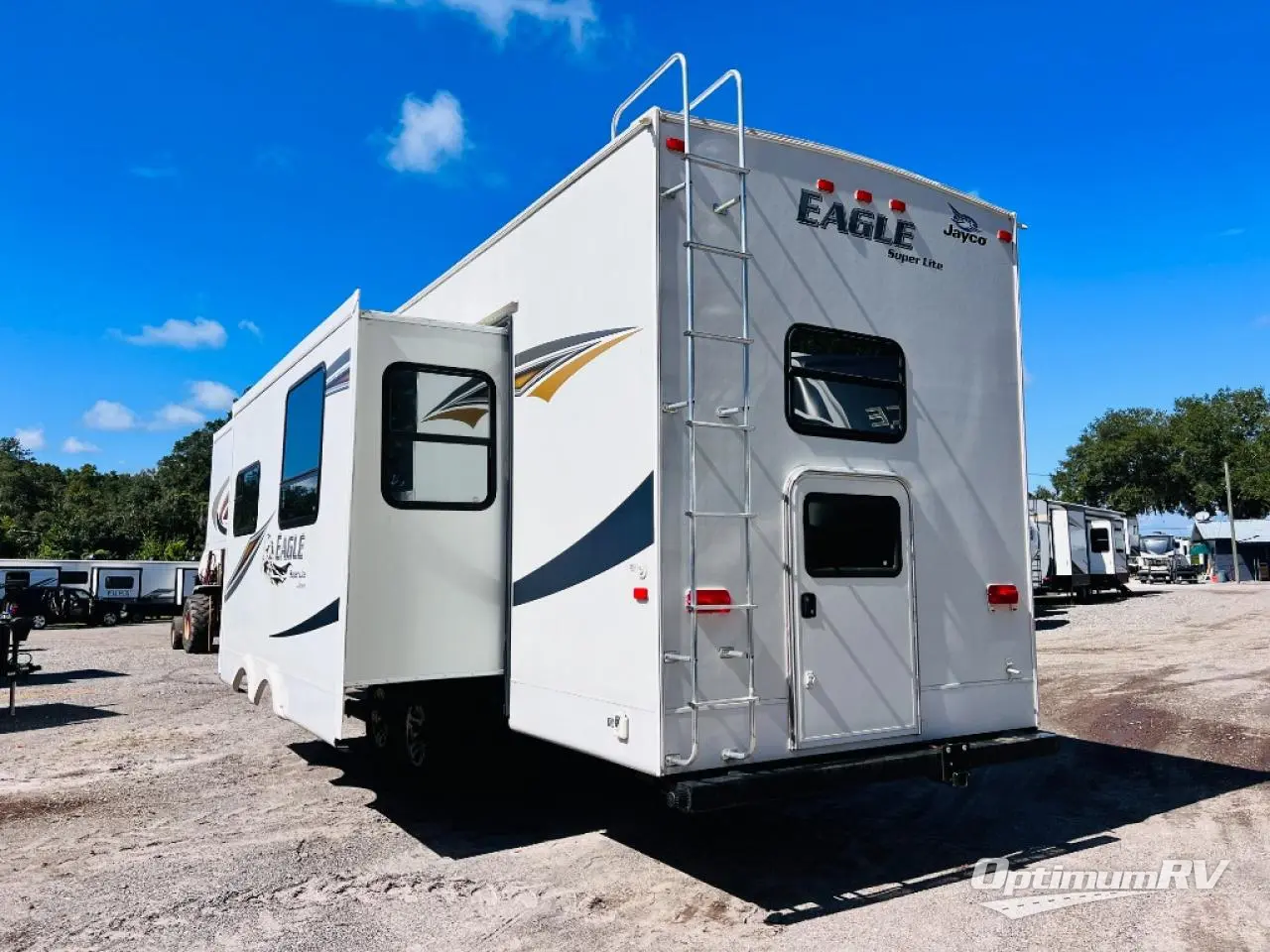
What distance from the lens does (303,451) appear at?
666cm

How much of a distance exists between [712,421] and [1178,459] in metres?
80.4

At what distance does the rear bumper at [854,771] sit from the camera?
430 centimetres

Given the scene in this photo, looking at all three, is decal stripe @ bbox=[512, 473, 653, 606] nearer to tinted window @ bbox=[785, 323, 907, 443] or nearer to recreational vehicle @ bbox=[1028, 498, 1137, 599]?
tinted window @ bbox=[785, 323, 907, 443]

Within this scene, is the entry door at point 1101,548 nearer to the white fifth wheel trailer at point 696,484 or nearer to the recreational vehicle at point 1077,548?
the recreational vehicle at point 1077,548

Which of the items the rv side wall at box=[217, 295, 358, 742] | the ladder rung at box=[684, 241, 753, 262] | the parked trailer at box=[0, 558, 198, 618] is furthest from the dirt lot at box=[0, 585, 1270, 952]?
the parked trailer at box=[0, 558, 198, 618]

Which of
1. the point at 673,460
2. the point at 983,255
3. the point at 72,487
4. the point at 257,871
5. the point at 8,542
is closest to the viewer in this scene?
the point at 673,460

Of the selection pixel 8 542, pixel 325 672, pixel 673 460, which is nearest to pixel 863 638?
pixel 673 460

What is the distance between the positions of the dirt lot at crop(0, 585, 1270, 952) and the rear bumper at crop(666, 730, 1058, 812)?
23.7 inches

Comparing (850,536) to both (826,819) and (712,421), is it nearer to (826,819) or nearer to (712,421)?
(712,421)

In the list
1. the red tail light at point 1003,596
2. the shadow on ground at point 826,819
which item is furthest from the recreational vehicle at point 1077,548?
the red tail light at point 1003,596

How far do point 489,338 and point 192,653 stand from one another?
16.3 meters

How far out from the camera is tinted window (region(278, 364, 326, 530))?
6.31m

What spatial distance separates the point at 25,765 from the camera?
8.54m

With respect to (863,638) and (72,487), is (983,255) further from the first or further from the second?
(72,487)
